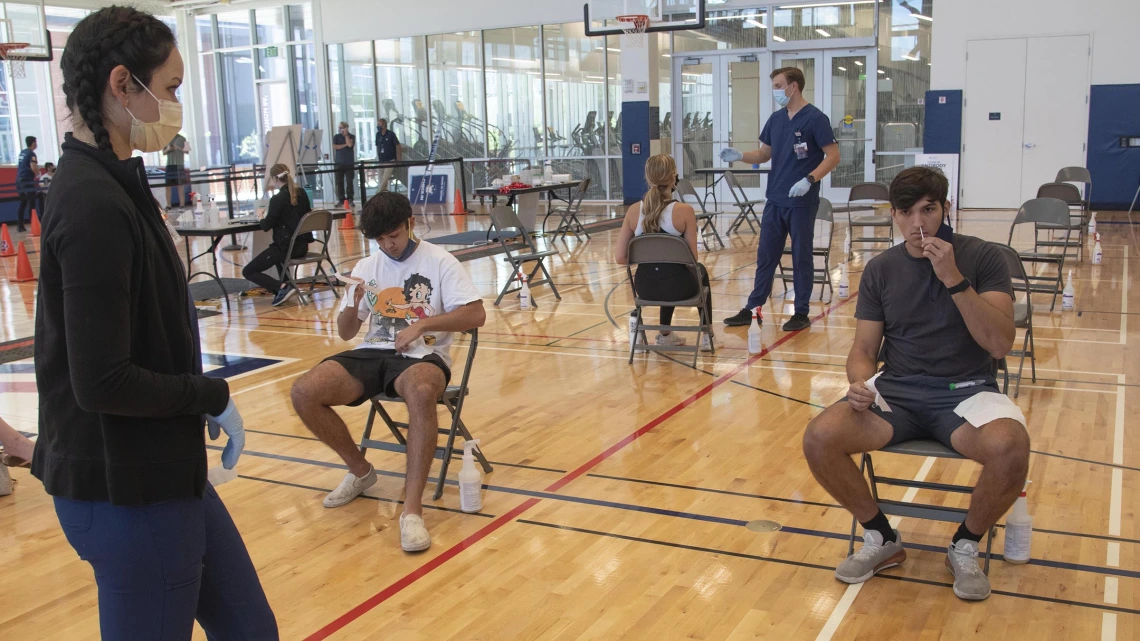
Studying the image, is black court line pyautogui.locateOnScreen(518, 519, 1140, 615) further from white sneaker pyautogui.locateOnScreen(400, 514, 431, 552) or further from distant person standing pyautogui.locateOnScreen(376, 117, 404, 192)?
distant person standing pyautogui.locateOnScreen(376, 117, 404, 192)

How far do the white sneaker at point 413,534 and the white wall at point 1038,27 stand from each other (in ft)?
46.3

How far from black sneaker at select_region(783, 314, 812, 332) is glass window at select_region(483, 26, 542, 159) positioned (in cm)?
1312

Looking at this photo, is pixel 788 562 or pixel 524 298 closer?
pixel 788 562

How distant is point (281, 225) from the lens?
8.91 m

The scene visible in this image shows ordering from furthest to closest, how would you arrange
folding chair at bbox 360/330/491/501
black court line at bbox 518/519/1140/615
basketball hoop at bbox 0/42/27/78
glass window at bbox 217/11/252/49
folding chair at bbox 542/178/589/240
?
glass window at bbox 217/11/252/49 → basketball hoop at bbox 0/42/27/78 → folding chair at bbox 542/178/589/240 → folding chair at bbox 360/330/491/501 → black court line at bbox 518/519/1140/615

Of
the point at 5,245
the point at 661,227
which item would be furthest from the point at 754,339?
the point at 5,245

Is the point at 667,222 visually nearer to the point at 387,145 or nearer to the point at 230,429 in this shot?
the point at 230,429

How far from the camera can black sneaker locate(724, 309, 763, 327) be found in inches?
292

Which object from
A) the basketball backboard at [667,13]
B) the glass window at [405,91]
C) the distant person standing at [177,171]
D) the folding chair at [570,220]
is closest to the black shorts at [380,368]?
the folding chair at [570,220]

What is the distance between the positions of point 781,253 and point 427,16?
14786 mm

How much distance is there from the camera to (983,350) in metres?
3.30

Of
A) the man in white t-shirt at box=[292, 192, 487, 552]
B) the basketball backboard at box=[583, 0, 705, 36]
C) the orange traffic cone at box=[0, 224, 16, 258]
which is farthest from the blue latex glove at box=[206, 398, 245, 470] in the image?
the basketball backboard at box=[583, 0, 705, 36]

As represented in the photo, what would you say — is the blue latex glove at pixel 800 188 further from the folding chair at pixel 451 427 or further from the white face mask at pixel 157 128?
the white face mask at pixel 157 128

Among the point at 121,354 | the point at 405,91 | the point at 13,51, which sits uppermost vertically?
the point at 13,51
